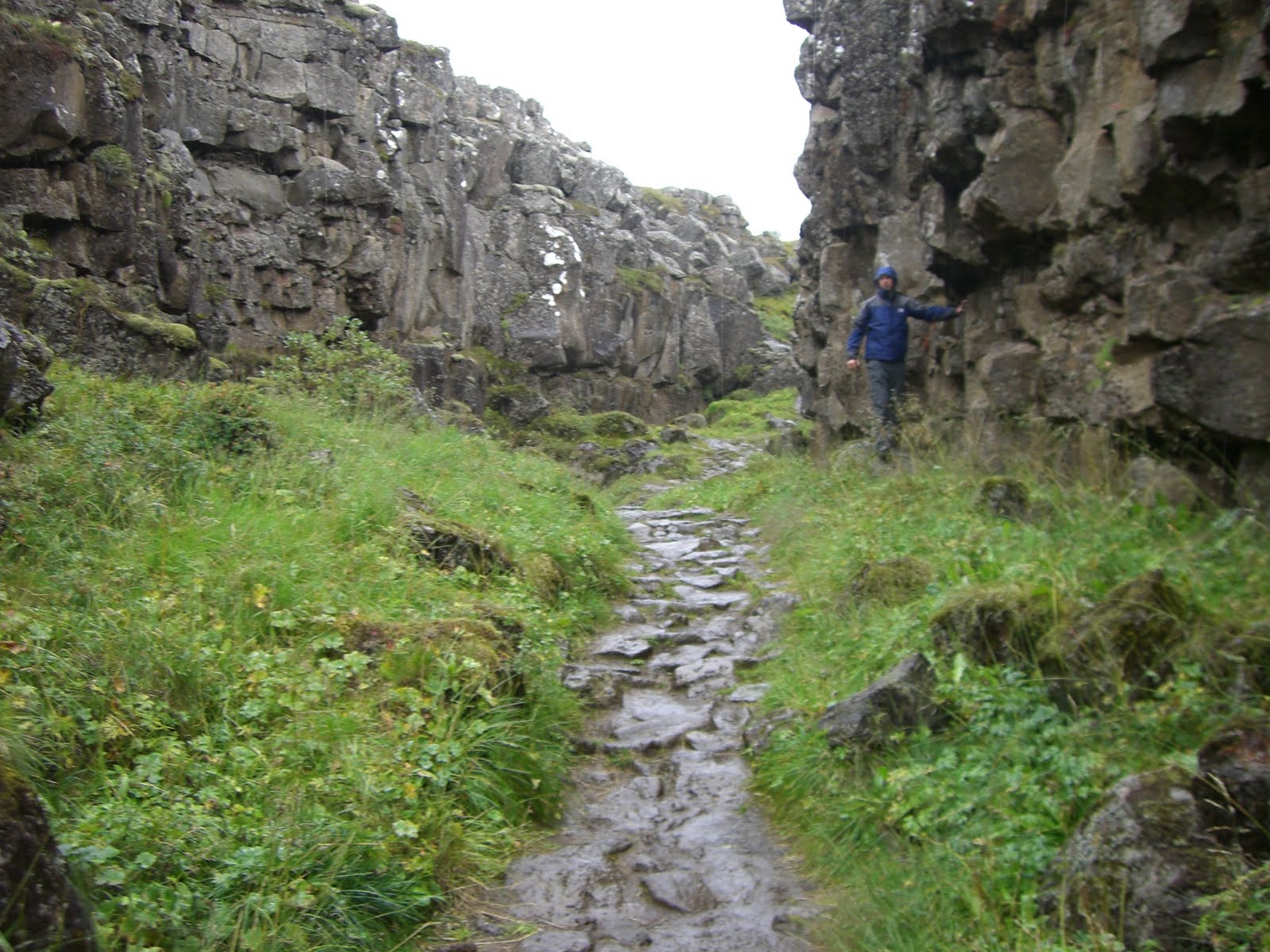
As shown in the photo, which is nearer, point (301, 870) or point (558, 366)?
point (301, 870)

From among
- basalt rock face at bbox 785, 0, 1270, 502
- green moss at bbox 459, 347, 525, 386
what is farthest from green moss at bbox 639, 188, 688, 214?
basalt rock face at bbox 785, 0, 1270, 502

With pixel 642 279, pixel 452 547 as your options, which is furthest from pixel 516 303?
pixel 452 547

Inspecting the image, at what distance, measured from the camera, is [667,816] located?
5.39m

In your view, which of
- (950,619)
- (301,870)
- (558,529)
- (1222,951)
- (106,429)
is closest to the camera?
(1222,951)

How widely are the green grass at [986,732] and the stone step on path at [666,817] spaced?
0.85ft

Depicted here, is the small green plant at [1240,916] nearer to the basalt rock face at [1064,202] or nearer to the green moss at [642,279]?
the basalt rock face at [1064,202]

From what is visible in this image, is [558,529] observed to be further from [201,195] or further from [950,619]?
[201,195]

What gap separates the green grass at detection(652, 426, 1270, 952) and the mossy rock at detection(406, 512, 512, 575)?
87.2 inches

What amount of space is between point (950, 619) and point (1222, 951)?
2.42m

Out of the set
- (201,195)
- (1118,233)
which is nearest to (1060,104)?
(1118,233)

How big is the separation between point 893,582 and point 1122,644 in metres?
2.41

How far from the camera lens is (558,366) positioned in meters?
31.5

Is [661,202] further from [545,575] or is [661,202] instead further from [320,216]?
[545,575]

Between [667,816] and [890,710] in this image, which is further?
[667,816]
